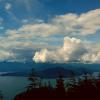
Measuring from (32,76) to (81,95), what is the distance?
18.3m

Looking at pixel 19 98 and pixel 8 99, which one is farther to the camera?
pixel 8 99

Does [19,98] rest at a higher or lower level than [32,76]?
lower

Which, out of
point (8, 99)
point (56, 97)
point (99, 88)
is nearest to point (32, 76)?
point (56, 97)

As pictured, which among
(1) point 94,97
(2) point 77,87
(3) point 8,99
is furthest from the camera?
(3) point 8,99

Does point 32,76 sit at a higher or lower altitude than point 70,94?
higher

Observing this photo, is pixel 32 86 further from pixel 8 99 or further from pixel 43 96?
pixel 8 99

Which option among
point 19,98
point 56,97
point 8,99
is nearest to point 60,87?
point 56,97

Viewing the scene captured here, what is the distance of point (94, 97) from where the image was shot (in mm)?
94375

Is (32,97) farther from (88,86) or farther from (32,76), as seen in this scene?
(88,86)

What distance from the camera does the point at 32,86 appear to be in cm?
9894

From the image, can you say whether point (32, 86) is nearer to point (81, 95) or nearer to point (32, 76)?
point (32, 76)

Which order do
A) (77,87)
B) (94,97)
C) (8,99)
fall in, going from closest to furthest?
(94,97) → (77,87) → (8,99)

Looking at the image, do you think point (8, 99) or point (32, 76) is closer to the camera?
point (32, 76)

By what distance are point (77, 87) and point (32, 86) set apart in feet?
54.7
